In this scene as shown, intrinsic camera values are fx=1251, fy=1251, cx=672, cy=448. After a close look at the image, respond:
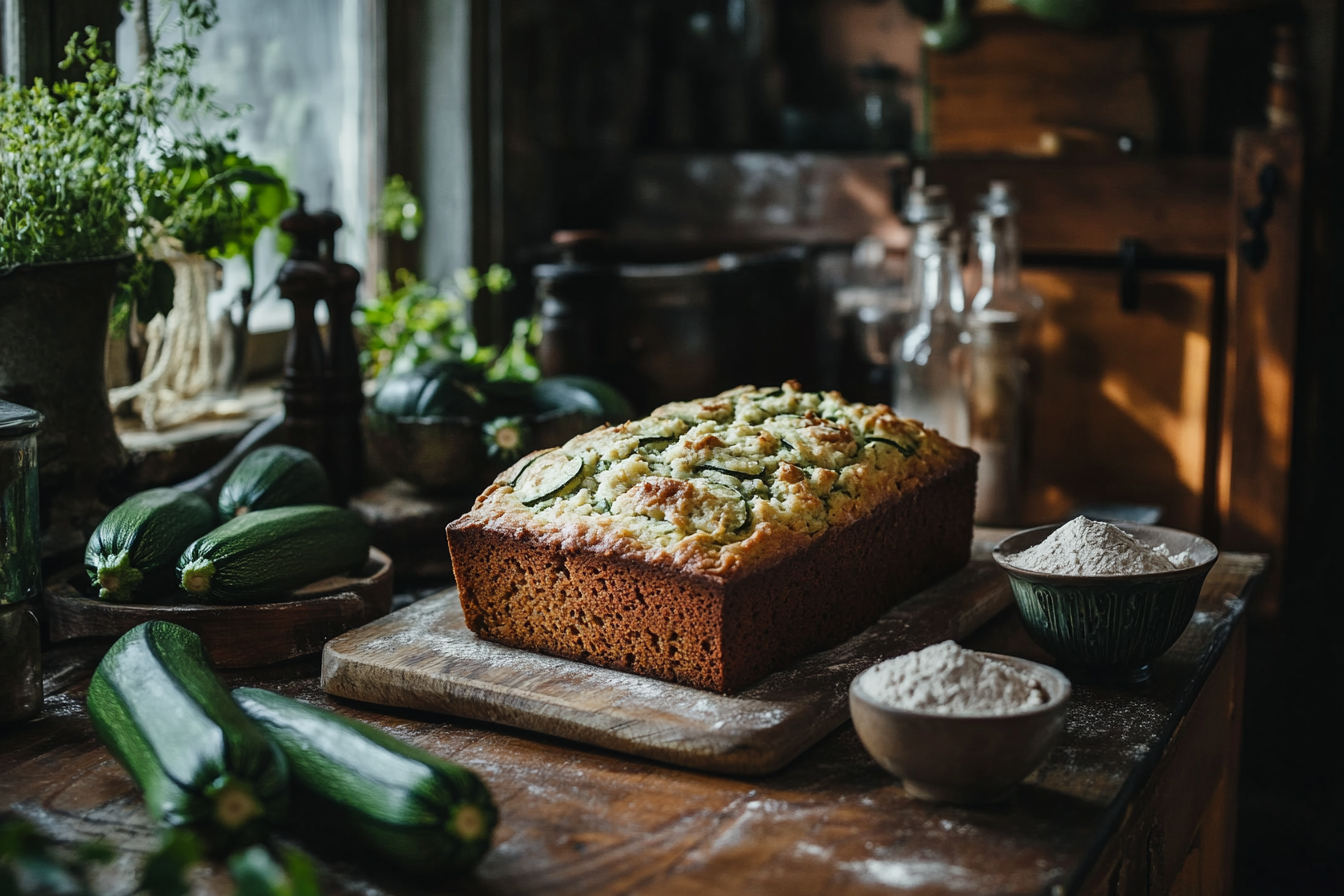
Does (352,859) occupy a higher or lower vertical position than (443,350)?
lower

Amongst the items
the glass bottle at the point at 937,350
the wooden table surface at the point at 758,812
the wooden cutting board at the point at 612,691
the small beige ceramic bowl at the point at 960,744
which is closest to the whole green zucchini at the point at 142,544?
the wooden table surface at the point at 758,812

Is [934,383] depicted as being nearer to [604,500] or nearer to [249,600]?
[604,500]

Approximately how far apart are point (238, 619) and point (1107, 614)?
979mm

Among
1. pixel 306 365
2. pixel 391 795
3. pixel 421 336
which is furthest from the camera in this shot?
pixel 421 336

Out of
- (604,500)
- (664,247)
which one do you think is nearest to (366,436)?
(604,500)

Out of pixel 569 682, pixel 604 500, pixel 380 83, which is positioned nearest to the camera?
pixel 569 682

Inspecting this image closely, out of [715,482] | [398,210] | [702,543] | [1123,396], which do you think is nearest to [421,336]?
[398,210]

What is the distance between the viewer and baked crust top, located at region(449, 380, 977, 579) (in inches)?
53.8

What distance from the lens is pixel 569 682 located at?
4.38ft

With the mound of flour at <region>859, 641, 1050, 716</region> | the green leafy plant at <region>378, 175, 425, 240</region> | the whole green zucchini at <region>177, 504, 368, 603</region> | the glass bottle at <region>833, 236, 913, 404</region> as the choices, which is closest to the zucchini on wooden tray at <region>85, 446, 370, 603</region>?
the whole green zucchini at <region>177, 504, 368, 603</region>

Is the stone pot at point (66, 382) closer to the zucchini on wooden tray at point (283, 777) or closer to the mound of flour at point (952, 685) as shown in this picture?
the zucchini on wooden tray at point (283, 777)

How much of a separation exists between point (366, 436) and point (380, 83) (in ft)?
4.37

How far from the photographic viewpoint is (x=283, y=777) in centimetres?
103

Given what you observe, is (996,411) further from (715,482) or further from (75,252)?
(75,252)
